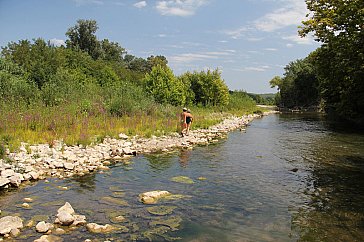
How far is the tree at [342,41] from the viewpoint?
2352 cm

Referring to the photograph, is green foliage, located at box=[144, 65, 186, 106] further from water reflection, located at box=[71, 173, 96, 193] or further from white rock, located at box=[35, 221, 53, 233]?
white rock, located at box=[35, 221, 53, 233]

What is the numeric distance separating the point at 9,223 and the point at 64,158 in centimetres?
630

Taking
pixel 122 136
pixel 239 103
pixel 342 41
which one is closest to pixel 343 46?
pixel 342 41

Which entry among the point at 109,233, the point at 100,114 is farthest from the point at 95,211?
the point at 100,114

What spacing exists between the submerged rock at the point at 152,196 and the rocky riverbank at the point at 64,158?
11.9ft

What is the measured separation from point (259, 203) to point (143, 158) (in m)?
7.36

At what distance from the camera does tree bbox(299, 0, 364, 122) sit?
23.5m

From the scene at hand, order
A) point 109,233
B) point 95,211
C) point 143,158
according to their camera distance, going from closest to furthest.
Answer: point 109,233 < point 95,211 < point 143,158

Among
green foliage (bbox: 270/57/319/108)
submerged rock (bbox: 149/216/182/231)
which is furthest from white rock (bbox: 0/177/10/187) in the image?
green foliage (bbox: 270/57/319/108)

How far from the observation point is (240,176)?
12578mm

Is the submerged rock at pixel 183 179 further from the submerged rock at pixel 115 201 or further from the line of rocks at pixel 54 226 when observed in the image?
the line of rocks at pixel 54 226

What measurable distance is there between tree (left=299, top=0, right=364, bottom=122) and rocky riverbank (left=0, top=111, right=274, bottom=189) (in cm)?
1668

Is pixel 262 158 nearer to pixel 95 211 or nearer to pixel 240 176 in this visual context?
pixel 240 176

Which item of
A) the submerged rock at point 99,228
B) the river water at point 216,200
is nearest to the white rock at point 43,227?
the river water at point 216,200
